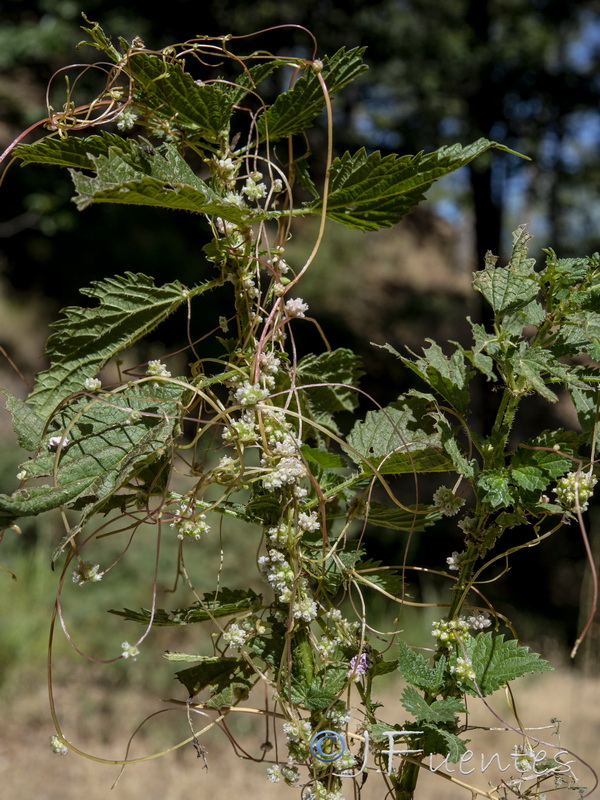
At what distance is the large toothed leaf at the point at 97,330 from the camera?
0.57 metres

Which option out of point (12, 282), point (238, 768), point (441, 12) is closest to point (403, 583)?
point (238, 768)

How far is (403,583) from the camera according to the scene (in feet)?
1.96

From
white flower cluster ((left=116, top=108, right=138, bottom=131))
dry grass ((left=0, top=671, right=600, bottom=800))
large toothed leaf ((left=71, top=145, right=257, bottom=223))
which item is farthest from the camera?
dry grass ((left=0, top=671, right=600, bottom=800))

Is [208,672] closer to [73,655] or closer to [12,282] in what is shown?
[73,655]

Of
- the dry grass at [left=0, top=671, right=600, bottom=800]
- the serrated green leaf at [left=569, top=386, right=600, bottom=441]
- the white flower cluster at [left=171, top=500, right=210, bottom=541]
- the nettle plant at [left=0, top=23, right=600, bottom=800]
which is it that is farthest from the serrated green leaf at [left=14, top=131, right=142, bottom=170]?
the dry grass at [left=0, top=671, right=600, bottom=800]

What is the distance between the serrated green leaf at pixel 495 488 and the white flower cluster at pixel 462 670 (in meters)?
0.11

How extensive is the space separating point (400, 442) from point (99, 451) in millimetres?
219

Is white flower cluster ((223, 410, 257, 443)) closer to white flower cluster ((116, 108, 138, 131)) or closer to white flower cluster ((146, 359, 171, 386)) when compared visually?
white flower cluster ((146, 359, 171, 386))

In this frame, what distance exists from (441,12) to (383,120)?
92 cm

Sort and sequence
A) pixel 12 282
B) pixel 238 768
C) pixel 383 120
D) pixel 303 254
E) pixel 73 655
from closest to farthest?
pixel 238 768
pixel 73 655
pixel 383 120
pixel 12 282
pixel 303 254

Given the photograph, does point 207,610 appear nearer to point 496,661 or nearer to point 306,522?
point 306,522

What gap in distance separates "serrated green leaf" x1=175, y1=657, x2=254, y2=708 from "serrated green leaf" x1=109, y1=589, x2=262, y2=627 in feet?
0.12

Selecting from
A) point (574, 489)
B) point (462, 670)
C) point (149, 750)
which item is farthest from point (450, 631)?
point (149, 750)

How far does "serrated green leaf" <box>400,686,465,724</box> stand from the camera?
496mm
